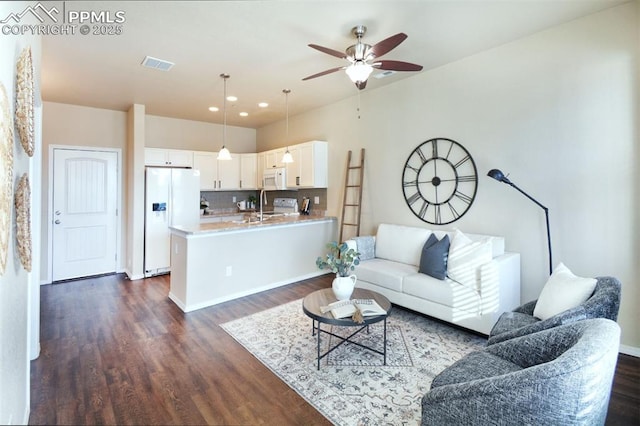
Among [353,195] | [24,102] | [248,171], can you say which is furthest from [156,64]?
[248,171]

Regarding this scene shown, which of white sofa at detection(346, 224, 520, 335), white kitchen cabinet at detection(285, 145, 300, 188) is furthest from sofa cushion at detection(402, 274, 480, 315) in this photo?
white kitchen cabinet at detection(285, 145, 300, 188)

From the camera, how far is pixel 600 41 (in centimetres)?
267

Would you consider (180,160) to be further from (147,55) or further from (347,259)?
(347,259)

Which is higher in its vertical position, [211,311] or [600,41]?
[600,41]

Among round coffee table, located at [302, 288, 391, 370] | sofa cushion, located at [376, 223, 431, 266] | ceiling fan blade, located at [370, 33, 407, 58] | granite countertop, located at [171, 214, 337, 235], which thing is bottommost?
round coffee table, located at [302, 288, 391, 370]

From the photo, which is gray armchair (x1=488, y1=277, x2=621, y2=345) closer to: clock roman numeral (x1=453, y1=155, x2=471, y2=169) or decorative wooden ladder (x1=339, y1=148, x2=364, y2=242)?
clock roman numeral (x1=453, y1=155, x2=471, y2=169)

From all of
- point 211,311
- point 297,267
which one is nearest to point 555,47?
point 297,267

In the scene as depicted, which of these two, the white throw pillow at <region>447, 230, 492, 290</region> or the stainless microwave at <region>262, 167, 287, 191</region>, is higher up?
the stainless microwave at <region>262, 167, 287, 191</region>

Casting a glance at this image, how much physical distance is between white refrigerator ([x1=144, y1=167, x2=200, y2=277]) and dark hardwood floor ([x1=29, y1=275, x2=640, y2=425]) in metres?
1.43

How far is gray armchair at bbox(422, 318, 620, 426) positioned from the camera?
119cm

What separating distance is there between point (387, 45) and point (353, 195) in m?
2.75

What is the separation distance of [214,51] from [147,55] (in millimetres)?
722

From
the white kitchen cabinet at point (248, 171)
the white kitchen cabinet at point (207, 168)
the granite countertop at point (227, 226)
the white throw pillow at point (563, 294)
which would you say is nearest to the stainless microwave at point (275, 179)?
the white kitchen cabinet at point (248, 171)

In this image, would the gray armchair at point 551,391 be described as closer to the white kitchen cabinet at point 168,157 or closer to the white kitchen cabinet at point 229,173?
the white kitchen cabinet at point 168,157
